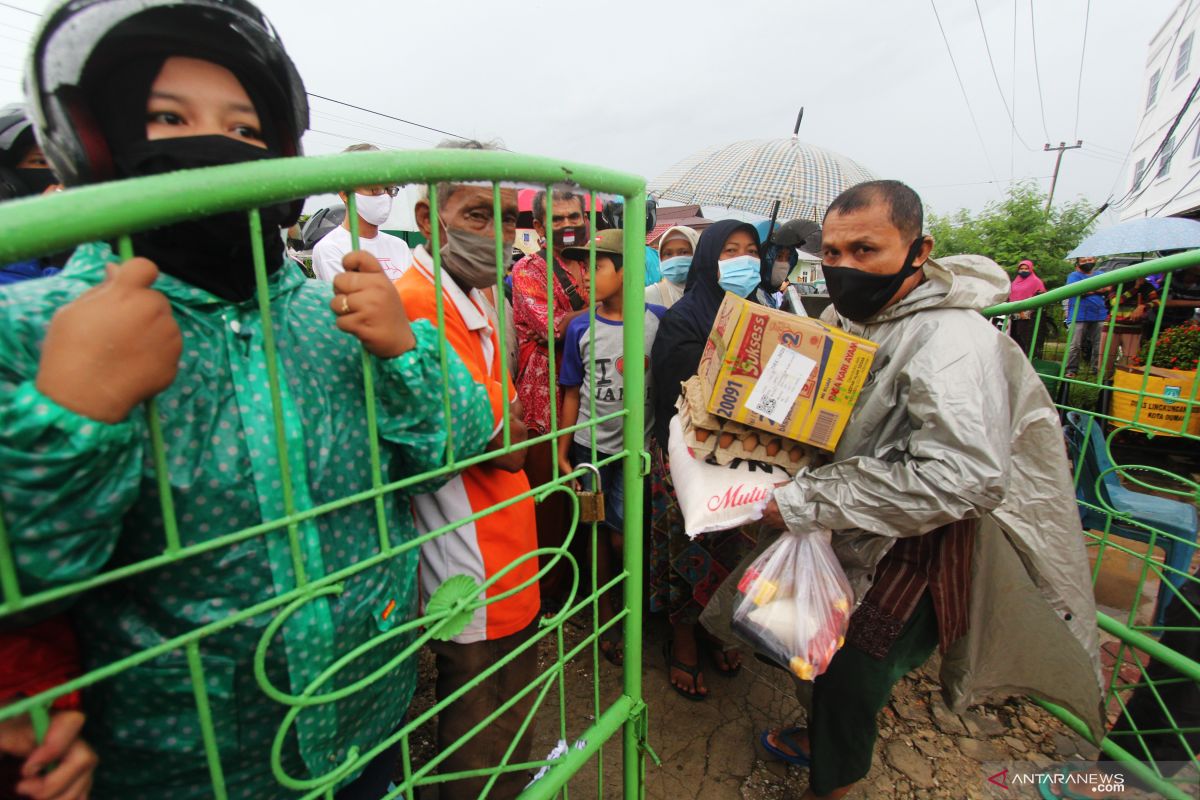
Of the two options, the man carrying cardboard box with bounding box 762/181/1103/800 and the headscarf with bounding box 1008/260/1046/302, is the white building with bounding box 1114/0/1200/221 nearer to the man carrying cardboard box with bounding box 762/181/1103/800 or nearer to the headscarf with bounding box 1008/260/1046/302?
the headscarf with bounding box 1008/260/1046/302

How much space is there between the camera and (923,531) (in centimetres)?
154

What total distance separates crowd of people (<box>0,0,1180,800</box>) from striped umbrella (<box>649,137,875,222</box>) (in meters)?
3.38

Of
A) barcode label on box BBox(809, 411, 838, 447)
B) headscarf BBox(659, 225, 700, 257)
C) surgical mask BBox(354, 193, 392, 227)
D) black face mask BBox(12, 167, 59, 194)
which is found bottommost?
barcode label on box BBox(809, 411, 838, 447)

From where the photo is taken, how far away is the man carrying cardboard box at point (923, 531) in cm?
159

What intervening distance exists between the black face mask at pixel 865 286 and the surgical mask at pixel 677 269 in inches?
57.2

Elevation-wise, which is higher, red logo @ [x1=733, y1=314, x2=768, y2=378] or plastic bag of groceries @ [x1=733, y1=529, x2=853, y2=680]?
red logo @ [x1=733, y1=314, x2=768, y2=378]

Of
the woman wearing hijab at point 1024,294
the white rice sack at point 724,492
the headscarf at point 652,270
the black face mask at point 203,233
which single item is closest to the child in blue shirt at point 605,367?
the white rice sack at point 724,492

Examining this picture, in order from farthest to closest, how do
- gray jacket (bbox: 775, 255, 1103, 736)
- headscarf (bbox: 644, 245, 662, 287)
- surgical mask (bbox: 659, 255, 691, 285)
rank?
headscarf (bbox: 644, 245, 662, 287) → surgical mask (bbox: 659, 255, 691, 285) → gray jacket (bbox: 775, 255, 1103, 736)

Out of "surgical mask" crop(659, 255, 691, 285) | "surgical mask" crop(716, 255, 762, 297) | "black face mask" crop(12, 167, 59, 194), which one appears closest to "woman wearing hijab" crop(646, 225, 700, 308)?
"surgical mask" crop(659, 255, 691, 285)

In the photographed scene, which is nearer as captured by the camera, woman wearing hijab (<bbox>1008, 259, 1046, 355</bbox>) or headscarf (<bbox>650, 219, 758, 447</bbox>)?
headscarf (<bbox>650, 219, 758, 447</bbox>)

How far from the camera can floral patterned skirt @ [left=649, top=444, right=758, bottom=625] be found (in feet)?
8.49

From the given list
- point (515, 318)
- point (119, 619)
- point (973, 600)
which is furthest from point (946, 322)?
point (515, 318)

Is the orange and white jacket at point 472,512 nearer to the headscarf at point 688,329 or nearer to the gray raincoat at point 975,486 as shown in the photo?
the gray raincoat at point 975,486

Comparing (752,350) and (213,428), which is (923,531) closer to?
(752,350)
